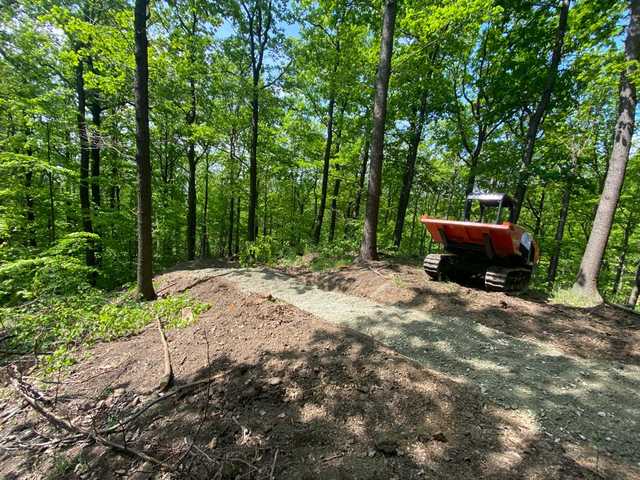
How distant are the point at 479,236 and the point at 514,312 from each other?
1.83 meters

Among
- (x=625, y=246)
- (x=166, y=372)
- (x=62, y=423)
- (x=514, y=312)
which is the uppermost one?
(x=625, y=246)

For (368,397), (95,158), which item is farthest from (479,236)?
(95,158)

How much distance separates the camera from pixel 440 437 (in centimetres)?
221

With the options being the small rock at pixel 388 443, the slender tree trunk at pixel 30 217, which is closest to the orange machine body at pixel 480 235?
the small rock at pixel 388 443

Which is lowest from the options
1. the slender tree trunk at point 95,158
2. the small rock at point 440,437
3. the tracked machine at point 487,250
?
the small rock at point 440,437

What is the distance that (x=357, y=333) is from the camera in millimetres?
4168

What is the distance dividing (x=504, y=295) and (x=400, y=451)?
5.02 metres

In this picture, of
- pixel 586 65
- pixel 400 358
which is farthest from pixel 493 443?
pixel 586 65

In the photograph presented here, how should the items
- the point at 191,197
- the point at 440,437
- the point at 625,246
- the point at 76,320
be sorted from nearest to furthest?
the point at 440,437 → the point at 76,320 → the point at 191,197 → the point at 625,246

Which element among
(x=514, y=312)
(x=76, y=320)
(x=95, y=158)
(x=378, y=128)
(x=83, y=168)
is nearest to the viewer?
(x=514, y=312)

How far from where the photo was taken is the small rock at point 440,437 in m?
2.19

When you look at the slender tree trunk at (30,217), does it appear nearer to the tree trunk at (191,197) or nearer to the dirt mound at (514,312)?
the tree trunk at (191,197)

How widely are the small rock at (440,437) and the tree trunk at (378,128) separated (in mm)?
5737

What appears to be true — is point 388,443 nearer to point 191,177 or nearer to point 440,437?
point 440,437
